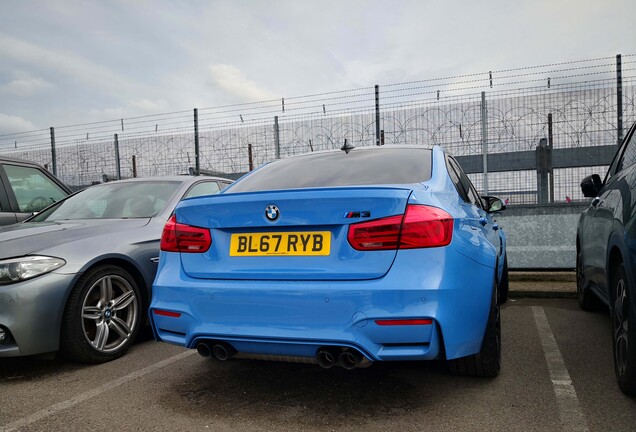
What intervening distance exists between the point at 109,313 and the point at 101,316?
2.6 inches

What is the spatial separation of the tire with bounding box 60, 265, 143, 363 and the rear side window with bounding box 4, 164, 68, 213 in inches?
94.0

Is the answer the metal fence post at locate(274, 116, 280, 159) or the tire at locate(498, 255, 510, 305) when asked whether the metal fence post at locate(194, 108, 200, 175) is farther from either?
the tire at locate(498, 255, 510, 305)

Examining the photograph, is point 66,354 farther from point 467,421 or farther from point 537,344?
point 537,344

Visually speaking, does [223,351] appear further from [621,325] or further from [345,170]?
[621,325]

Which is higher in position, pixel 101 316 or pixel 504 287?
pixel 101 316

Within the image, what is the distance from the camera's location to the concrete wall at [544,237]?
21.3 ft

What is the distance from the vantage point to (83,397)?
3033 mm

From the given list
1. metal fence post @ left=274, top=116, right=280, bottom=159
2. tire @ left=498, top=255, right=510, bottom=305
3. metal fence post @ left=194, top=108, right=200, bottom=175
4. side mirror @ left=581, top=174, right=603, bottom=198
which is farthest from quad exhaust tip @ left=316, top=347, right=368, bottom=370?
metal fence post @ left=194, top=108, right=200, bottom=175

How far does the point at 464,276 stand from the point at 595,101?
7.13 m

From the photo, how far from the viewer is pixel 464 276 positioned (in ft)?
8.23

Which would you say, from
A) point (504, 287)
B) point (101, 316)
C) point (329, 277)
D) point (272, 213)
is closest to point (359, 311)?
point (329, 277)

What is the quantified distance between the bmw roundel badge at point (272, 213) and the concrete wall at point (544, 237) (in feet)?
16.2

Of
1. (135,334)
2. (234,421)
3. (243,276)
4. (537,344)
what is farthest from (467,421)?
(135,334)

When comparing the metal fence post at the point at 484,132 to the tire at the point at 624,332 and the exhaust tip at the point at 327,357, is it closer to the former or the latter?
the tire at the point at 624,332
